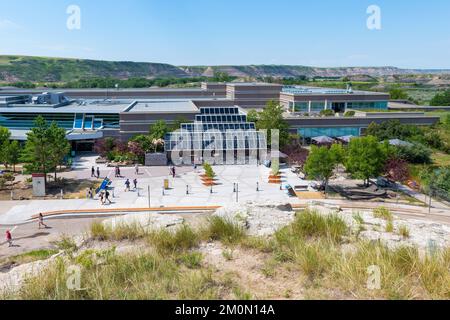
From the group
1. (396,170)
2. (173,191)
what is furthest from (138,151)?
(396,170)

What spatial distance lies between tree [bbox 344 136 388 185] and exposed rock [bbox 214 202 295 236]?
627 inches

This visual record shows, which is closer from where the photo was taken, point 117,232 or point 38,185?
point 117,232

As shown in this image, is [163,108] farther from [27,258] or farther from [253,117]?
[27,258]

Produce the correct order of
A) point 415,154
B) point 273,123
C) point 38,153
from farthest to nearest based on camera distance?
point 273,123
point 415,154
point 38,153

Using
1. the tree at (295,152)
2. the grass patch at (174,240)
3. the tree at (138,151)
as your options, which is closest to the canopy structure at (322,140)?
the tree at (295,152)

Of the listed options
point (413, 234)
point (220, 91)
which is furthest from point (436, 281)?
point (220, 91)

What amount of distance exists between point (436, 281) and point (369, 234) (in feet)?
12.8

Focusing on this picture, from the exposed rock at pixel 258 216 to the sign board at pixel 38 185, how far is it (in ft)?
67.3

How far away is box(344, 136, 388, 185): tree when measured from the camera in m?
29.4

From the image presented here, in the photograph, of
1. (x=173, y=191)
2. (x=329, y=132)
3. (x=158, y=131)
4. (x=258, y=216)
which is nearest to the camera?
(x=258, y=216)

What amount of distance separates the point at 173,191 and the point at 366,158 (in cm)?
1578

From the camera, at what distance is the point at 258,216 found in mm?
14242

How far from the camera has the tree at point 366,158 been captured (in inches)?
1159
